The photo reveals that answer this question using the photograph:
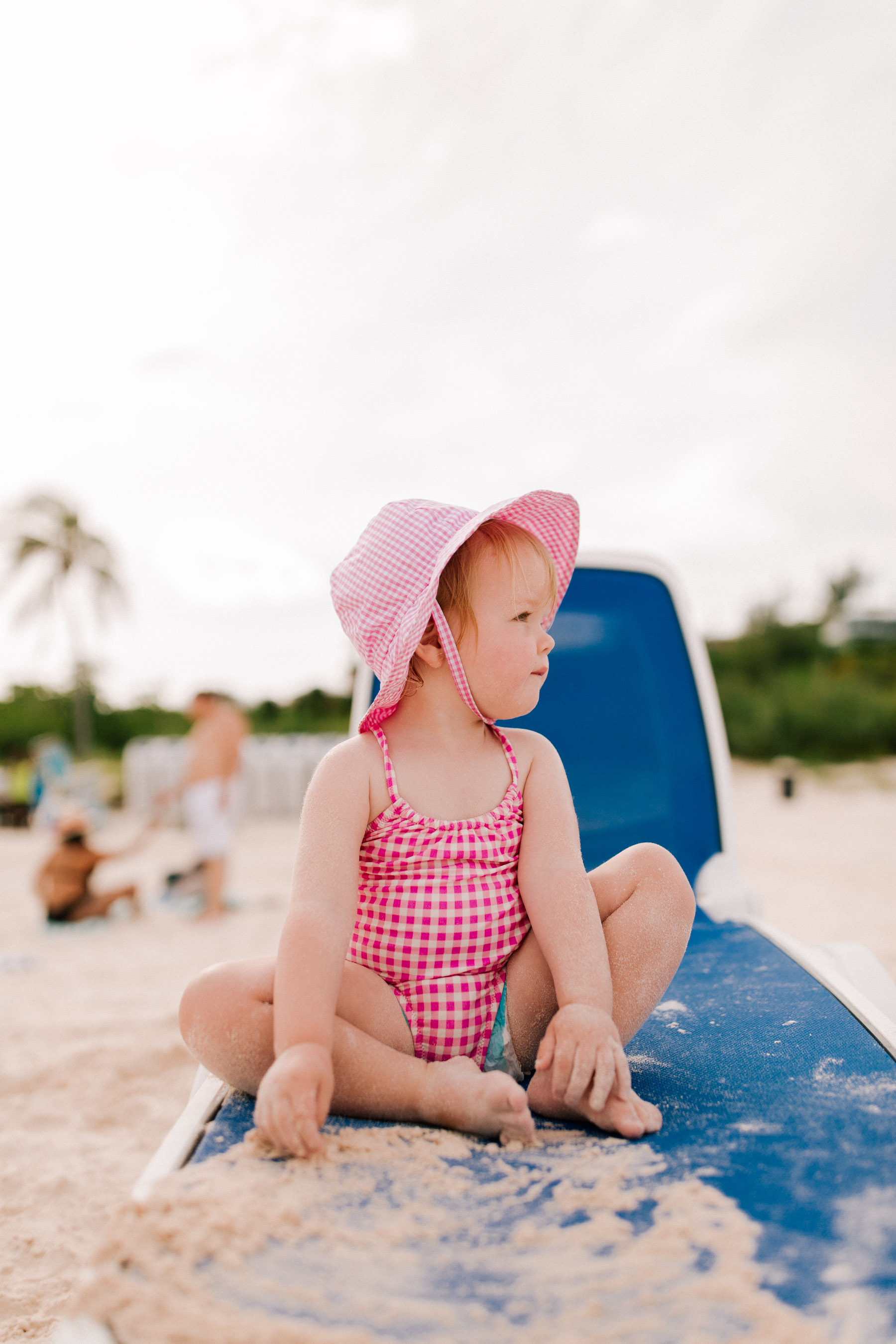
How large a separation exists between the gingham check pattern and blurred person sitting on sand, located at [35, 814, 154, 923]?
13.5 feet

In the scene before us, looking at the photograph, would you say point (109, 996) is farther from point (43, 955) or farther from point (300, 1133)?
point (300, 1133)

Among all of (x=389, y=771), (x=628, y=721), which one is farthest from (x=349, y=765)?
(x=628, y=721)

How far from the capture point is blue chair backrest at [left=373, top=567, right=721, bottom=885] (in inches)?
92.6

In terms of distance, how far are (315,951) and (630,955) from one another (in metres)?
0.43

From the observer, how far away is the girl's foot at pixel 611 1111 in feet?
3.67

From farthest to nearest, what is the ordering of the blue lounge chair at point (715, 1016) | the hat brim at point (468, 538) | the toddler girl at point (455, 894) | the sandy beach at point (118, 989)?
the sandy beach at point (118, 989) → the hat brim at point (468, 538) → the toddler girl at point (455, 894) → the blue lounge chair at point (715, 1016)

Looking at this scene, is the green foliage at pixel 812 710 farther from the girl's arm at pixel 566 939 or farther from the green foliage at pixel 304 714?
the girl's arm at pixel 566 939

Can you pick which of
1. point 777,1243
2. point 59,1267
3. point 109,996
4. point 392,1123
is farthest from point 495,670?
point 109,996

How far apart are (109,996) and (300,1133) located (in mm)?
2733

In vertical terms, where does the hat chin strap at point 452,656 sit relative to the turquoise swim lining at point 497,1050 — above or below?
above

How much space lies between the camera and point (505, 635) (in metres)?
1.33

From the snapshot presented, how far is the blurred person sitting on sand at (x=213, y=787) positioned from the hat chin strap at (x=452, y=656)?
413cm

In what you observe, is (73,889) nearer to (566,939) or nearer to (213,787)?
(213,787)

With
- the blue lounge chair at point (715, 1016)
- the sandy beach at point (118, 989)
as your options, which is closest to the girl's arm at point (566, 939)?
the blue lounge chair at point (715, 1016)
